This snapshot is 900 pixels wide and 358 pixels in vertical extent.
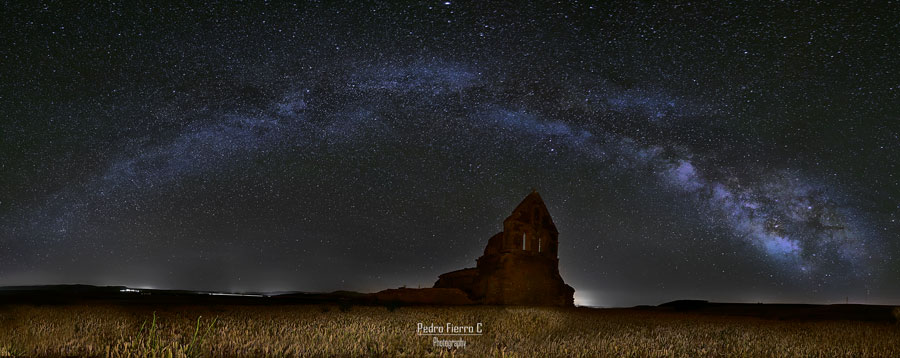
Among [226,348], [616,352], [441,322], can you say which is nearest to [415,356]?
[226,348]

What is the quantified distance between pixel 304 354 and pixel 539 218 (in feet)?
112

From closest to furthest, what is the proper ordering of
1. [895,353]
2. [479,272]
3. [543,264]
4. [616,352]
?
1. [616,352]
2. [895,353]
3. [543,264]
4. [479,272]

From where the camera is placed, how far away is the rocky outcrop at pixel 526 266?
35.5 m

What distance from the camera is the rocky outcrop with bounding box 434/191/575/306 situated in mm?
35500

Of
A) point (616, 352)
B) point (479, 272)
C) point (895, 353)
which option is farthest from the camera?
point (479, 272)

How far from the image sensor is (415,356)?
594 cm

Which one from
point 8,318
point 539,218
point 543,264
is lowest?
point 8,318

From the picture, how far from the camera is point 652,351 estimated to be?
24.5ft

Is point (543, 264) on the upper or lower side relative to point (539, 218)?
lower

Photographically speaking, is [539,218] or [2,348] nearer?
[2,348]

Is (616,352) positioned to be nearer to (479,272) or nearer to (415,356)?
(415,356)

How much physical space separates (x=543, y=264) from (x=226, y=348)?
1295 inches

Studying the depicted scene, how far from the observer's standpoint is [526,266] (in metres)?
36.4

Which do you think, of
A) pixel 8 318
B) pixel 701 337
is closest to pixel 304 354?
pixel 701 337
